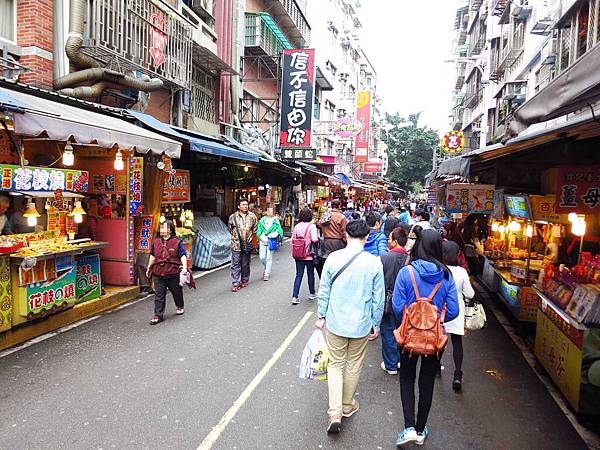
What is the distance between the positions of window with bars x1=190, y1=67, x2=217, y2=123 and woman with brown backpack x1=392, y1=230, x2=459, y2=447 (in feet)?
42.4

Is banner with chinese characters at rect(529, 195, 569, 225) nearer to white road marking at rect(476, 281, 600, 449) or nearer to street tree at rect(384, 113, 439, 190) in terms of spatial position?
white road marking at rect(476, 281, 600, 449)

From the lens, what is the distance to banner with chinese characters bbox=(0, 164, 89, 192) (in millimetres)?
6211

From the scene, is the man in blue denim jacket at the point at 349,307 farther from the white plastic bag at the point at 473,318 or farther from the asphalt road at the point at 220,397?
the white plastic bag at the point at 473,318

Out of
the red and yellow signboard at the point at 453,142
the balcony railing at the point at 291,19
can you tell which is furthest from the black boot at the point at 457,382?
the balcony railing at the point at 291,19

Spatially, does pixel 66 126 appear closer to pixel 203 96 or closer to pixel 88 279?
pixel 88 279

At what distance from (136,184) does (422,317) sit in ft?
23.2

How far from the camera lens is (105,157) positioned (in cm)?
885

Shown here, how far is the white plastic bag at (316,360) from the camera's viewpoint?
403cm

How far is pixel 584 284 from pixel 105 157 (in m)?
8.35

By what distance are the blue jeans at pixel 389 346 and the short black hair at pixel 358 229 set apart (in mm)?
1690

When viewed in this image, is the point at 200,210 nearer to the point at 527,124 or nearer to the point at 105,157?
the point at 105,157

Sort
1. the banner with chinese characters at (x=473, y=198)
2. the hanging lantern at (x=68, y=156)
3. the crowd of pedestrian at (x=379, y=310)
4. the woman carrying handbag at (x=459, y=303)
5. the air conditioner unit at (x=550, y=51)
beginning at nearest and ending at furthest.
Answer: the crowd of pedestrian at (x=379, y=310)
the woman carrying handbag at (x=459, y=303)
the hanging lantern at (x=68, y=156)
the banner with chinese characters at (x=473, y=198)
the air conditioner unit at (x=550, y=51)

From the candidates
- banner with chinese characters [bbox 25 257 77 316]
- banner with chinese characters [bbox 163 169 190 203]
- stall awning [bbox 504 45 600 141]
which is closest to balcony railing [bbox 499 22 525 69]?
banner with chinese characters [bbox 163 169 190 203]

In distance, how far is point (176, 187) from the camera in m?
11.0
